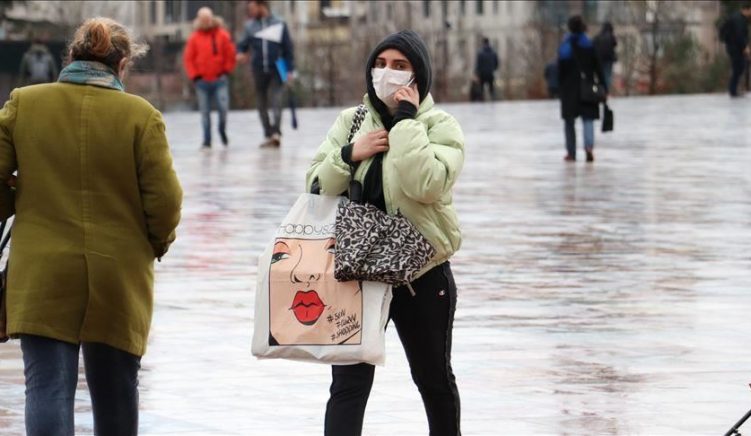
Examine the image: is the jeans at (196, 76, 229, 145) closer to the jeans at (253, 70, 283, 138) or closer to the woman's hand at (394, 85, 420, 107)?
the jeans at (253, 70, 283, 138)

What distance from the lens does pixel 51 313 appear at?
591 centimetres

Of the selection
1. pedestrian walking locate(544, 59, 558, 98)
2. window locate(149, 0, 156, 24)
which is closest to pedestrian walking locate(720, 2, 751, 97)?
pedestrian walking locate(544, 59, 558, 98)

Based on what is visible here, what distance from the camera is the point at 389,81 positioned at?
618 cm

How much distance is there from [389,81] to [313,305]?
2.34 feet

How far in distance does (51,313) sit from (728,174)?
1505 centimetres

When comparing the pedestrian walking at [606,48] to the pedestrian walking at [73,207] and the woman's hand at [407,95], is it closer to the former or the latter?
the woman's hand at [407,95]

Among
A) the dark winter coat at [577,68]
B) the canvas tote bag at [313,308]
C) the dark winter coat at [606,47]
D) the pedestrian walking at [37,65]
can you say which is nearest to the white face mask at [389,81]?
the canvas tote bag at [313,308]

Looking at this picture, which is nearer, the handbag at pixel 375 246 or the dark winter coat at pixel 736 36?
the handbag at pixel 375 246

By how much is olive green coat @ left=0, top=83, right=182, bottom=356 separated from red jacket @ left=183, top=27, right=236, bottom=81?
67.7 ft

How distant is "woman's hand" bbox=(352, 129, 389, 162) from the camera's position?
6.13 metres

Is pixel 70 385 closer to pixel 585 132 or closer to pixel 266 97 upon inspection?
pixel 585 132

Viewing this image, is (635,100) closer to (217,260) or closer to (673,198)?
(673,198)

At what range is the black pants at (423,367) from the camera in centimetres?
623

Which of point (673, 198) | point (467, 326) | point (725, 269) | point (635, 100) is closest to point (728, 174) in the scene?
point (673, 198)
